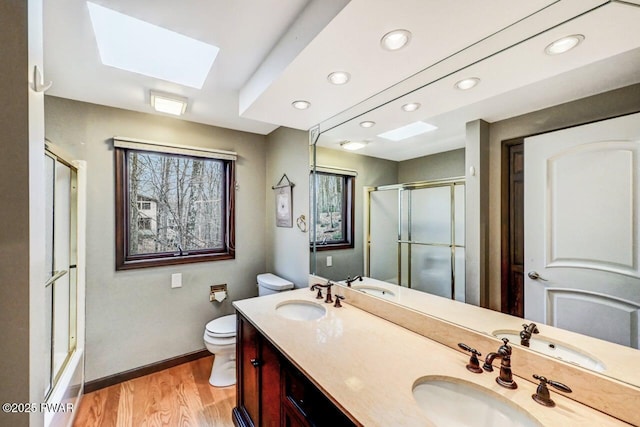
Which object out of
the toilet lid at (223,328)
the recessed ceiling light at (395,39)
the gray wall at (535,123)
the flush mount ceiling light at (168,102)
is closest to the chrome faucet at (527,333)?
the gray wall at (535,123)

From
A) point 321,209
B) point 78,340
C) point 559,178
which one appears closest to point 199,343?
point 78,340

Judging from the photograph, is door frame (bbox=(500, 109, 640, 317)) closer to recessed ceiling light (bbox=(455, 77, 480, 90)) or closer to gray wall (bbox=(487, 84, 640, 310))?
gray wall (bbox=(487, 84, 640, 310))

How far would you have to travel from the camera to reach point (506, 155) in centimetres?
104

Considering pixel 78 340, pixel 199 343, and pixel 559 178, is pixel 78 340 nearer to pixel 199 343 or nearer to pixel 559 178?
pixel 199 343

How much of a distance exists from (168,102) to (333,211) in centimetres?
153

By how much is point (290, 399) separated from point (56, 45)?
2.13m

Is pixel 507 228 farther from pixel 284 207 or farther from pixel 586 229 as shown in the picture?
pixel 284 207

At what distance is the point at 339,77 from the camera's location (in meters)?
1.35

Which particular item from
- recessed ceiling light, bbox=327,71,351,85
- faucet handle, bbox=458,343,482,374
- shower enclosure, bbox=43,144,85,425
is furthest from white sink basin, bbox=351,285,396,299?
shower enclosure, bbox=43,144,85,425

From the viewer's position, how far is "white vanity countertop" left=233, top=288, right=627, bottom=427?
757 millimetres

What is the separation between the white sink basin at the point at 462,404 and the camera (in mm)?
822

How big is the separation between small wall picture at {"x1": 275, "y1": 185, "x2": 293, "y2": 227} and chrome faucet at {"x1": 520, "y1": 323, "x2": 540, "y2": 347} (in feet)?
6.20

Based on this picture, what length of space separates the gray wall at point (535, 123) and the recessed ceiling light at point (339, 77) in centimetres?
71

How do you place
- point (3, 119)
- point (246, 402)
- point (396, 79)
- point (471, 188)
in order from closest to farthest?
point (3, 119) < point (471, 188) < point (396, 79) < point (246, 402)
